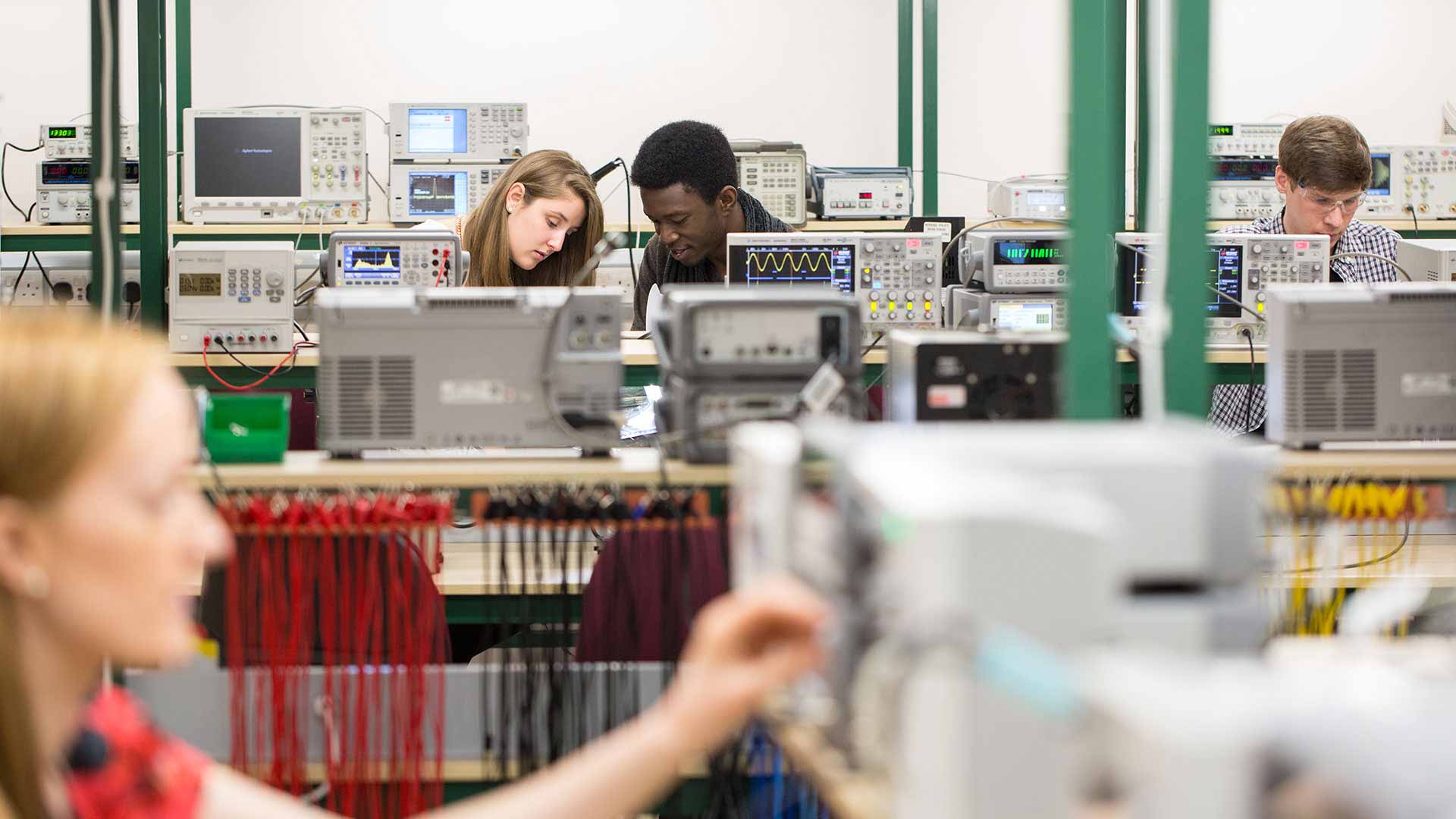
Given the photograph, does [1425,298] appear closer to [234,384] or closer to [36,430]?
[36,430]

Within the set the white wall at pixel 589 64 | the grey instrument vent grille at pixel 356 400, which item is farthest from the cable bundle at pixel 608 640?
the white wall at pixel 589 64

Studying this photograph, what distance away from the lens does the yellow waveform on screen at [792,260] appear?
4.45m

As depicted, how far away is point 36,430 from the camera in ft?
3.55

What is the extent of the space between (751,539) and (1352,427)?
1558 mm

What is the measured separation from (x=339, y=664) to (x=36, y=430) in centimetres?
146

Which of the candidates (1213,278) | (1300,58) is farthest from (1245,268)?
(1300,58)

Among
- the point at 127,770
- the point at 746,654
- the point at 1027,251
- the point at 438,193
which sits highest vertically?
the point at 438,193

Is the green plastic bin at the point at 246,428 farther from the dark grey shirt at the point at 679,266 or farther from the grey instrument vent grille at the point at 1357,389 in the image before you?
the dark grey shirt at the point at 679,266

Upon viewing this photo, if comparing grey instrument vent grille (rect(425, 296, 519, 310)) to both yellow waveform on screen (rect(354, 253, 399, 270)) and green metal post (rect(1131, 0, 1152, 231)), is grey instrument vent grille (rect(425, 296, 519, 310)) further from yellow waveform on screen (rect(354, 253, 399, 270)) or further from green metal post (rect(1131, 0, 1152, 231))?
green metal post (rect(1131, 0, 1152, 231))

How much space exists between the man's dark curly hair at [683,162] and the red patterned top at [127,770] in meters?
3.37

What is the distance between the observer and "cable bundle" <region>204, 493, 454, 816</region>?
95.0 inches

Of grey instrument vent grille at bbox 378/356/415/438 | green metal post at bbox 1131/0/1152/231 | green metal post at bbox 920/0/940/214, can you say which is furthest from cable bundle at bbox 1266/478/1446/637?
green metal post at bbox 920/0/940/214

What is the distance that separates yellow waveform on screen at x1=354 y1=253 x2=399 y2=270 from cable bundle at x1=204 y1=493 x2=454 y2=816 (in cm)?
196

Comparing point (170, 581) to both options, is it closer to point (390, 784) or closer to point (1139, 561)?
point (1139, 561)
